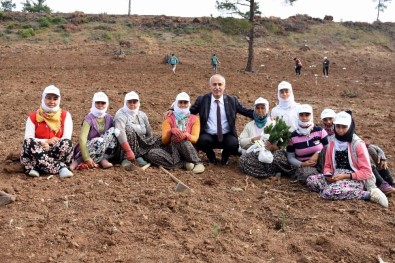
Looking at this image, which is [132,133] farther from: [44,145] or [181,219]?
[181,219]

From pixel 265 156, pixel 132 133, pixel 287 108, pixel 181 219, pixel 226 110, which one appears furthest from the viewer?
pixel 226 110

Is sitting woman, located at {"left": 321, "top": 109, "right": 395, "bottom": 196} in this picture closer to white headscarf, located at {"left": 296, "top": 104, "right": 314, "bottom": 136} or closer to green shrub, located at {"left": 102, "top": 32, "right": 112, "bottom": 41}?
white headscarf, located at {"left": 296, "top": 104, "right": 314, "bottom": 136}

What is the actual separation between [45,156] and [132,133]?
1.09 metres

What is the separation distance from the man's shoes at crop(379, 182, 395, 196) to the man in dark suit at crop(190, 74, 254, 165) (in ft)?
6.04

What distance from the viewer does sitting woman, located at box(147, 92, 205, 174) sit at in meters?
5.57

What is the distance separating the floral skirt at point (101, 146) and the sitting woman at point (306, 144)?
220 centimetres

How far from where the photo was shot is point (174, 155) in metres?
5.66

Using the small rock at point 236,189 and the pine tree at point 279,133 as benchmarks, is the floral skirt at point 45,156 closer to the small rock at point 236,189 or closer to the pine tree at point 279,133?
the small rock at point 236,189

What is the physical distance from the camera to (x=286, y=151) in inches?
222

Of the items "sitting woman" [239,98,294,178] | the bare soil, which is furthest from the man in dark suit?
the bare soil

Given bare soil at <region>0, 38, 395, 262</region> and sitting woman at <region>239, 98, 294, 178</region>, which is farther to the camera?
sitting woman at <region>239, 98, 294, 178</region>

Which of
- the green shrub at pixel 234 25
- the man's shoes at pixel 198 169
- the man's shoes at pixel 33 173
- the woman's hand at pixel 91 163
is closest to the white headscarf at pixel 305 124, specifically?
the man's shoes at pixel 198 169

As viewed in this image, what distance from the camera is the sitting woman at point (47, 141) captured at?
16.6 feet

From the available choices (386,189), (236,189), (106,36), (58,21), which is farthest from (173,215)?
(58,21)
